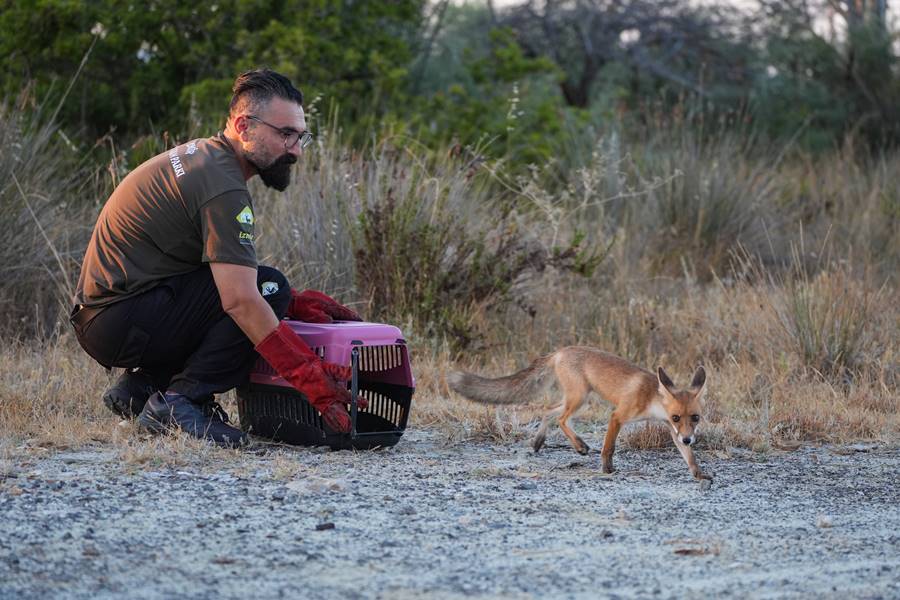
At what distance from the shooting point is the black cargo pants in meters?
5.42

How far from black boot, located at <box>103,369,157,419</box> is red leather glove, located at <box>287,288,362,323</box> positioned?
2.62 feet

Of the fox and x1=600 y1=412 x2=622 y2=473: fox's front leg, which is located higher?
the fox

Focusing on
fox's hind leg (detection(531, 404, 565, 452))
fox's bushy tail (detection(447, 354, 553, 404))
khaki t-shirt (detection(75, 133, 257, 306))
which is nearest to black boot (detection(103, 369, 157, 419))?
khaki t-shirt (detection(75, 133, 257, 306))

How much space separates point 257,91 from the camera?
5.43 m

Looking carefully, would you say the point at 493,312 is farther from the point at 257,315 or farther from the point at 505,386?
the point at 257,315

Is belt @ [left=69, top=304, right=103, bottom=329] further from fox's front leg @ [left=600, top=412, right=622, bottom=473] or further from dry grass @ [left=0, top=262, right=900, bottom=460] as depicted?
fox's front leg @ [left=600, top=412, right=622, bottom=473]

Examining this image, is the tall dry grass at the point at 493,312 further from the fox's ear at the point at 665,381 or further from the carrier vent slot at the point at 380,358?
the fox's ear at the point at 665,381

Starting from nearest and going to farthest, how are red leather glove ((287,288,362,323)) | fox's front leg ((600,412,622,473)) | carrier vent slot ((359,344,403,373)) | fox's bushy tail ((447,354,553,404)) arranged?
fox's front leg ((600,412,622,473)) → carrier vent slot ((359,344,403,373)) → red leather glove ((287,288,362,323)) → fox's bushy tail ((447,354,553,404))

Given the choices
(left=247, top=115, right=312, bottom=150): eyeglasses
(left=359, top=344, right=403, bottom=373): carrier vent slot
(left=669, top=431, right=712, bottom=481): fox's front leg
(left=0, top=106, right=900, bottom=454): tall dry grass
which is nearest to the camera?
(left=669, top=431, right=712, bottom=481): fox's front leg

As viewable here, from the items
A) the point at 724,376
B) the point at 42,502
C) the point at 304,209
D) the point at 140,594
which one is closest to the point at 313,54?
the point at 304,209

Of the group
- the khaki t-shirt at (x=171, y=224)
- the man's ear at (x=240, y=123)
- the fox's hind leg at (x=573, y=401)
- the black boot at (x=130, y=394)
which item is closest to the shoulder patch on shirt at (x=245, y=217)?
the khaki t-shirt at (x=171, y=224)

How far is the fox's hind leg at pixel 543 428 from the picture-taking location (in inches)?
227

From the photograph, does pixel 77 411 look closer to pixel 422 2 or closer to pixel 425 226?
pixel 425 226

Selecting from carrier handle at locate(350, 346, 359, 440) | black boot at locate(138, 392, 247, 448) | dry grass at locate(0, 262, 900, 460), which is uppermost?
carrier handle at locate(350, 346, 359, 440)
